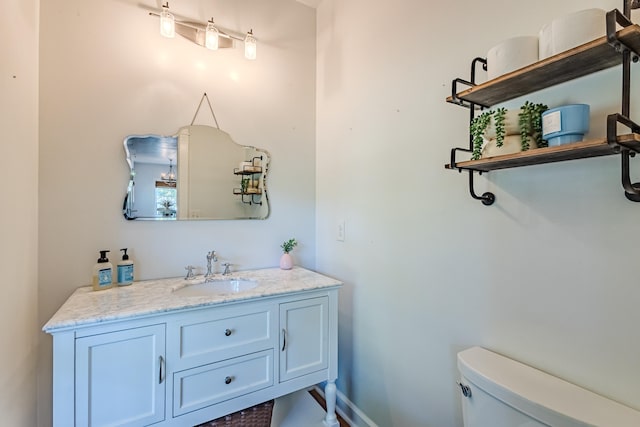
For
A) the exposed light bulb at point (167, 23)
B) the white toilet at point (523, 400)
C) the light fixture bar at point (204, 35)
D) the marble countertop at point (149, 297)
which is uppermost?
the light fixture bar at point (204, 35)

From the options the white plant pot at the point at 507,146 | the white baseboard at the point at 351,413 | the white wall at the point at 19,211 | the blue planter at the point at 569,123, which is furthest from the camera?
the white baseboard at the point at 351,413

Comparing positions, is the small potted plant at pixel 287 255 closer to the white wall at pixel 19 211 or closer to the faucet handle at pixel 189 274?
the faucet handle at pixel 189 274

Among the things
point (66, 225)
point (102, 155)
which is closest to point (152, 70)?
point (102, 155)

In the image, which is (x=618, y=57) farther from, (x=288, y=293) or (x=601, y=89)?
(x=288, y=293)

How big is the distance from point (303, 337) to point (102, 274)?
102cm

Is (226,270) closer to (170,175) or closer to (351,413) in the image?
(170,175)

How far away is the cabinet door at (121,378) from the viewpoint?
1.04m

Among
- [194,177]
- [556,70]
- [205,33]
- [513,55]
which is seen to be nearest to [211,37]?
[205,33]

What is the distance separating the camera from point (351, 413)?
1738 millimetres

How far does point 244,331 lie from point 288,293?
259mm

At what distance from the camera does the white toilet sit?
2.29ft

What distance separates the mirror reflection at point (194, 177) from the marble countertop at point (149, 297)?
387mm

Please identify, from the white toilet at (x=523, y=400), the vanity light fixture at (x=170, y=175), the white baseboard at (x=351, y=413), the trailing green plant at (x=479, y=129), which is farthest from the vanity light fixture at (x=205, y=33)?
the white baseboard at (x=351, y=413)

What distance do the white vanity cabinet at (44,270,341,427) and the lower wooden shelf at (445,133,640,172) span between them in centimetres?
95
